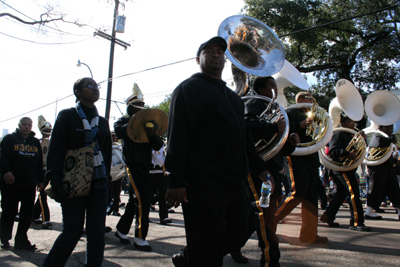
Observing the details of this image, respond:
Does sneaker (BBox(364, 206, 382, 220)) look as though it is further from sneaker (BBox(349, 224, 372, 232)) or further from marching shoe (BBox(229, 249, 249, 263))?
marching shoe (BBox(229, 249, 249, 263))

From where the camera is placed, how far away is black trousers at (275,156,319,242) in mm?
4207

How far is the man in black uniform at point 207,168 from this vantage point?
214 cm

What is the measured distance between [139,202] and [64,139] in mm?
1754

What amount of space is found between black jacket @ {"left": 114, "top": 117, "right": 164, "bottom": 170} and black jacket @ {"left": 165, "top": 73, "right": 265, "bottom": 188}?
2283 millimetres

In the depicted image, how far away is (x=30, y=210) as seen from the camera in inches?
181

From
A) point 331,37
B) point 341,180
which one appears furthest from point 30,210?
point 331,37

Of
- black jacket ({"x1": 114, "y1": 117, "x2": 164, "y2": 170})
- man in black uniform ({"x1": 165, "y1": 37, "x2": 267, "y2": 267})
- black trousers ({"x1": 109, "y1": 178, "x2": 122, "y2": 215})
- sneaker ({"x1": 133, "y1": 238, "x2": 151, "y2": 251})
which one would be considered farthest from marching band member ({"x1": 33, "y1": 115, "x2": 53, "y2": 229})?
man in black uniform ({"x1": 165, "y1": 37, "x2": 267, "y2": 267})

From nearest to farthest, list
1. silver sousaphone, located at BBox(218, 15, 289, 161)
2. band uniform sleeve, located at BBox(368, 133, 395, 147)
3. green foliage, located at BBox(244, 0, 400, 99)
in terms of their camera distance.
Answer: silver sousaphone, located at BBox(218, 15, 289, 161) → band uniform sleeve, located at BBox(368, 133, 395, 147) → green foliage, located at BBox(244, 0, 400, 99)

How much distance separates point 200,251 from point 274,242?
1395 millimetres

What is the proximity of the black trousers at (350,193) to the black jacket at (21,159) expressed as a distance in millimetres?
4625

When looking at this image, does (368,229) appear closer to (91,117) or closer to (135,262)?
(135,262)

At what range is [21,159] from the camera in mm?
4691

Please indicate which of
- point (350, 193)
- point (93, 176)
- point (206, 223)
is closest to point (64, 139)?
point (93, 176)

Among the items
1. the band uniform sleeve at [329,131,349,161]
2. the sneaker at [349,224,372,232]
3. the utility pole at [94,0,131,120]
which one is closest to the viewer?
the sneaker at [349,224,372,232]
